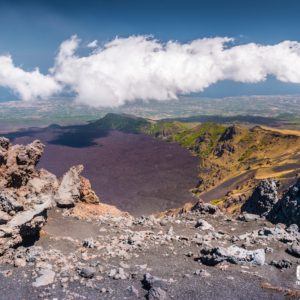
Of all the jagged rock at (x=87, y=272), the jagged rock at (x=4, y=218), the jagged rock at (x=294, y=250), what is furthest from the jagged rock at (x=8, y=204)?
the jagged rock at (x=294, y=250)

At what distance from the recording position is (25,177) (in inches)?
1330

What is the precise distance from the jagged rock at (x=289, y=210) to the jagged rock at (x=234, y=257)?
503 inches

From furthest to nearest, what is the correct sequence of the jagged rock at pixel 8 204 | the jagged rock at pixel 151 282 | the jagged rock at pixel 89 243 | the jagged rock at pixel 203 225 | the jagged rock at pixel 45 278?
the jagged rock at pixel 203 225, the jagged rock at pixel 89 243, the jagged rock at pixel 8 204, the jagged rock at pixel 45 278, the jagged rock at pixel 151 282

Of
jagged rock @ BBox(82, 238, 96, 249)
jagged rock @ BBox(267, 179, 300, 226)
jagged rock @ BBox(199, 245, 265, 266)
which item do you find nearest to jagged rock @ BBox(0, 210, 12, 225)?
jagged rock @ BBox(82, 238, 96, 249)

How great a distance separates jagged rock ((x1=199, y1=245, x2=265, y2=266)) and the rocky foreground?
0.07 metres

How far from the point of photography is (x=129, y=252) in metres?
27.2

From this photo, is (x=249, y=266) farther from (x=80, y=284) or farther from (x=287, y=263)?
(x=80, y=284)

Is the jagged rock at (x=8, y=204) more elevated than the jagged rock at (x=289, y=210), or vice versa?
the jagged rock at (x=8, y=204)

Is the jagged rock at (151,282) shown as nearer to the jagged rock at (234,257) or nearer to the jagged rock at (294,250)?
the jagged rock at (234,257)

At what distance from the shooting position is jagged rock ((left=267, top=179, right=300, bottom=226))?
3706cm

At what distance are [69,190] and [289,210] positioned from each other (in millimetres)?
23548

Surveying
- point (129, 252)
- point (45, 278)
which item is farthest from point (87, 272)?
point (129, 252)

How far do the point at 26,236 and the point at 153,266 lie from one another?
32.2ft

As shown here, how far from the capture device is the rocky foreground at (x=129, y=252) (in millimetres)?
21938
